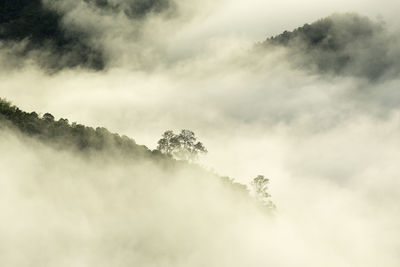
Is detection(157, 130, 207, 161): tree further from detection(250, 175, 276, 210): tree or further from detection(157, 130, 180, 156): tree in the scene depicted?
detection(250, 175, 276, 210): tree

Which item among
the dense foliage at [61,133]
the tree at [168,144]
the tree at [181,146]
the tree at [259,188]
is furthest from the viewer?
the tree at [259,188]

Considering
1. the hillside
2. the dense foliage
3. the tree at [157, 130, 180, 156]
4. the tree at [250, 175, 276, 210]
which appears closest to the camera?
the dense foliage

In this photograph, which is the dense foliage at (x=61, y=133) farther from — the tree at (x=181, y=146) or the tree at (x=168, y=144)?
the tree at (x=181, y=146)

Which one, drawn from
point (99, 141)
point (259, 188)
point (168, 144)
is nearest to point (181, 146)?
point (168, 144)

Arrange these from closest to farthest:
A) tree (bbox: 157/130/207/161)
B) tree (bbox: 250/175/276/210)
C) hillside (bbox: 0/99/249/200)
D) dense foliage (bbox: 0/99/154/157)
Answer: dense foliage (bbox: 0/99/154/157)
hillside (bbox: 0/99/249/200)
tree (bbox: 157/130/207/161)
tree (bbox: 250/175/276/210)

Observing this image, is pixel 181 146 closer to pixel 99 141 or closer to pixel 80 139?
pixel 99 141

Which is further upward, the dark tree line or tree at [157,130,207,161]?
tree at [157,130,207,161]

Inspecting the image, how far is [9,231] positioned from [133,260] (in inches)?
777

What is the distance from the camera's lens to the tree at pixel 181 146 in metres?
103

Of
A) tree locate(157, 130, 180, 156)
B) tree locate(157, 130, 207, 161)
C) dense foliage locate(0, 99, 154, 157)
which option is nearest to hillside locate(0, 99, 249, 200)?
dense foliage locate(0, 99, 154, 157)

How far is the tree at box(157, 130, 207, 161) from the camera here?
102812 millimetres

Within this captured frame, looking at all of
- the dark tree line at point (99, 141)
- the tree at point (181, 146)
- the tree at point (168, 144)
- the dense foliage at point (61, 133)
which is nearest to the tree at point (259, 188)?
the dark tree line at point (99, 141)

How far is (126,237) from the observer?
264 ft

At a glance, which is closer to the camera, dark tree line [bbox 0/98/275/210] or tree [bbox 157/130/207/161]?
dark tree line [bbox 0/98/275/210]
